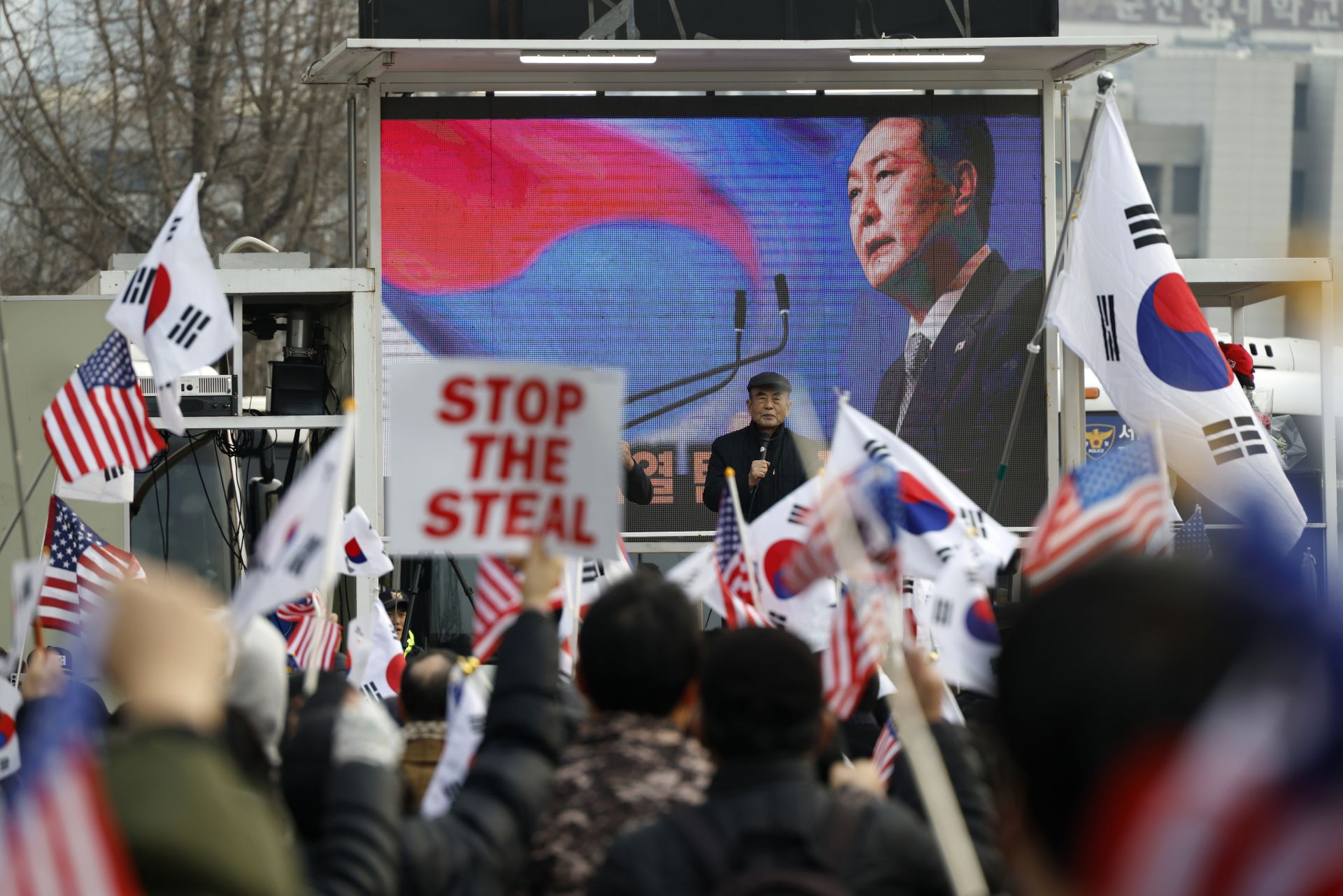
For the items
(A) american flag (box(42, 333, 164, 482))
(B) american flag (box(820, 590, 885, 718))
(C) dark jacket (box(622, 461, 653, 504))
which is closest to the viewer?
(B) american flag (box(820, 590, 885, 718))

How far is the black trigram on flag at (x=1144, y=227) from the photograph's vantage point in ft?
30.1

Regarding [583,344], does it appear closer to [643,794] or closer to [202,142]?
[643,794]

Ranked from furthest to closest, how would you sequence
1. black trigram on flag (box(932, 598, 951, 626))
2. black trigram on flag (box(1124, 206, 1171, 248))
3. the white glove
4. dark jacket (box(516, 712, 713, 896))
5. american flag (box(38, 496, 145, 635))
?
black trigram on flag (box(1124, 206, 1171, 248))
american flag (box(38, 496, 145, 635))
black trigram on flag (box(932, 598, 951, 626))
dark jacket (box(516, 712, 713, 896))
the white glove

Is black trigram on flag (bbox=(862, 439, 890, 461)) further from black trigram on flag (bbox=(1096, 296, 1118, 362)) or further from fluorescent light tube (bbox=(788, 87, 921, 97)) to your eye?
fluorescent light tube (bbox=(788, 87, 921, 97))

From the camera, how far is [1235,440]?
819 cm

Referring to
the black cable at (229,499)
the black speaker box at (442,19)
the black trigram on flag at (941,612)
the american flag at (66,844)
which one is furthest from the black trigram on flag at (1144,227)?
the american flag at (66,844)

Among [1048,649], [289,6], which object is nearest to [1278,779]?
[1048,649]

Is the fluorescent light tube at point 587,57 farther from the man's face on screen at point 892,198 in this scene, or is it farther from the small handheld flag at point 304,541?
the small handheld flag at point 304,541

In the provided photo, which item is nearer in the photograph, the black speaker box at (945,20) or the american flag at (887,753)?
the american flag at (887,753)

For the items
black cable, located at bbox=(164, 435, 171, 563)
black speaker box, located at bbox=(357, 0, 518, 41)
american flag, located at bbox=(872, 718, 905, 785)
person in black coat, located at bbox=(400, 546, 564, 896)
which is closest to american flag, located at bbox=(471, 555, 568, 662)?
american flag, located at bbox=(872, 718, 905, 785)

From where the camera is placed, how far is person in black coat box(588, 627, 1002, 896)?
2.91 meters

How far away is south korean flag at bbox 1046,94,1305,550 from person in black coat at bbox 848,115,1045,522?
0.97m

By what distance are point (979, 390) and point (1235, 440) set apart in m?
2.57

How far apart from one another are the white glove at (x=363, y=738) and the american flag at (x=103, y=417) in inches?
152
